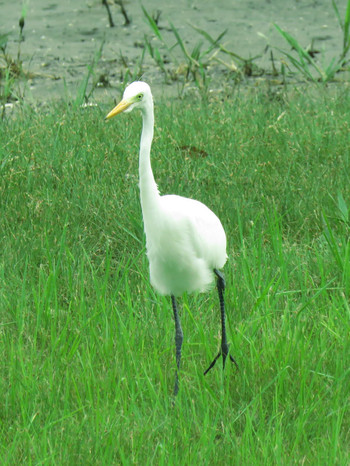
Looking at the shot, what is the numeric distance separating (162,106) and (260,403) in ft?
9.06

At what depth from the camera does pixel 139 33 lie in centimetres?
675

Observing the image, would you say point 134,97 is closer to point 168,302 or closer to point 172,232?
point 172,232

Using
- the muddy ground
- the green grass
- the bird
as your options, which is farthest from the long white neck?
the muddy ground

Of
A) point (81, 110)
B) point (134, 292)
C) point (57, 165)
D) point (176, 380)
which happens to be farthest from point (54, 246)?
point (81, 110)

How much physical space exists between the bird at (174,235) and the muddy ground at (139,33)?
10.8 feet

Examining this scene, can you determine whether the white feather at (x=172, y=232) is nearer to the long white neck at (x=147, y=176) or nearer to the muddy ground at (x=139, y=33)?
the long white neck at (x=147, y=176)

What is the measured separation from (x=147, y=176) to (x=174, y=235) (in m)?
0.18

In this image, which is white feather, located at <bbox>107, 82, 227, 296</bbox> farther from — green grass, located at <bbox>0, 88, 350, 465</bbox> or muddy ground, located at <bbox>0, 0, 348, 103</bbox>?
muddy ground, located at <bbox>0, 0, 348, 103</bbox>

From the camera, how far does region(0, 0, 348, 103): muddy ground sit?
5.95 metres

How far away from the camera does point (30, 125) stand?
14.2ft

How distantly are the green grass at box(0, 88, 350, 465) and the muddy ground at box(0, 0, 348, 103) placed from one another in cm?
154

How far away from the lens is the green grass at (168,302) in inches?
85.4

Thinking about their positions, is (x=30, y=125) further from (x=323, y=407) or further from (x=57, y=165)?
(x=323, y=407)

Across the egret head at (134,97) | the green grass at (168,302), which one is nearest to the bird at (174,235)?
the egret head at (134,97)
